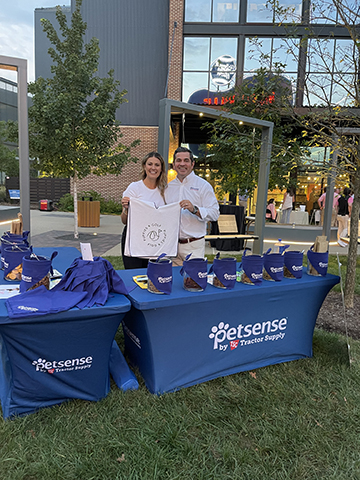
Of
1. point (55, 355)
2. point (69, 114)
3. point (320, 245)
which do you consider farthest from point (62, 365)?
point (69, 114)

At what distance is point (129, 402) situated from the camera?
233 centimetres

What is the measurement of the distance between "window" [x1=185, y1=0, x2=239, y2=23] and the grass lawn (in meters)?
17.5

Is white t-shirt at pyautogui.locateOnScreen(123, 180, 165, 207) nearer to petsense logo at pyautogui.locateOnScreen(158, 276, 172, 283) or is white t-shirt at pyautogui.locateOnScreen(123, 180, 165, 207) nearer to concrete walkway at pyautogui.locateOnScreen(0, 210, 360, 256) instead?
petsense logo at pyautogui.locateOnScreen(158, 276, 172, 283)

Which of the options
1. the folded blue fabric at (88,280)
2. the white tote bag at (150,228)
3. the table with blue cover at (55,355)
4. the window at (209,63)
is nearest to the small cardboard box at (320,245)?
the white tote bag at (150,228)

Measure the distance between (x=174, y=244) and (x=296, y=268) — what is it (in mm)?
1091

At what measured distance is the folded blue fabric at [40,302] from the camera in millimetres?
1833

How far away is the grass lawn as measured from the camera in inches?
72.5

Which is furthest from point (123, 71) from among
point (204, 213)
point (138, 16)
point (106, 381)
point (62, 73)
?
point (106, 381)

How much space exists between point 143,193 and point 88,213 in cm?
1016

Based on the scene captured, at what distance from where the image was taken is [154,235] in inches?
126

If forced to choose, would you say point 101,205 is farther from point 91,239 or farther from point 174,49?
point 91,239

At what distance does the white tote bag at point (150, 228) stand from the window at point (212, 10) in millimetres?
16268

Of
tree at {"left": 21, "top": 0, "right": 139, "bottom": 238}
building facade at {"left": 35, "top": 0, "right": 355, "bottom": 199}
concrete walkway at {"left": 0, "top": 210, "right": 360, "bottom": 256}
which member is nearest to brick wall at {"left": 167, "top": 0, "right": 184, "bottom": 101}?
building facade at {"left": 35, "top": 0, "right": 355, "bottom": 199}

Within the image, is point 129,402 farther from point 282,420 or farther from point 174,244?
point 174,244
